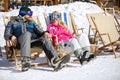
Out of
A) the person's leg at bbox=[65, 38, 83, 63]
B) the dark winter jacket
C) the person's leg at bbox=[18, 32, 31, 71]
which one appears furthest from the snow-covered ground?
the dark winter jacket

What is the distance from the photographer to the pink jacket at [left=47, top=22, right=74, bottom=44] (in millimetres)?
6715

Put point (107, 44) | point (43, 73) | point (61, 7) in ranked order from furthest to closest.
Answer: point (61, 7), point (107, 44), point (43, 73)

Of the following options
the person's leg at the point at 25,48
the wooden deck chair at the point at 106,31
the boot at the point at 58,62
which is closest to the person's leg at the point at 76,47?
the boot at the point at 58,62

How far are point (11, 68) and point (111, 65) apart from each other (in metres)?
1.75

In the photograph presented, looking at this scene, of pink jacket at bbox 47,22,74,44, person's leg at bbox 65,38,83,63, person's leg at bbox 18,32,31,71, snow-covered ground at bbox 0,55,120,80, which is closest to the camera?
snow-covered ground at bbox 0,55,120,80

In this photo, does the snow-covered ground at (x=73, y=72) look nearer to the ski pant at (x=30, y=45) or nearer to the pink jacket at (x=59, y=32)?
the ski pant at (x=30, y=45)

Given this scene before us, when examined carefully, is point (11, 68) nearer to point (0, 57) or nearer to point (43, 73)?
point (43, 73)

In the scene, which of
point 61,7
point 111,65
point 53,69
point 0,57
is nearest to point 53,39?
point 53,69

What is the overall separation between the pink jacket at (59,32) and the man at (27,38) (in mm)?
512

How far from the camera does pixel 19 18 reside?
6.29 metres

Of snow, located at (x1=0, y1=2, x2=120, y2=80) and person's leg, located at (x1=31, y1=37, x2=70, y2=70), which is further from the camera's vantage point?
person's leg, located at (x1=31, y1=37, x2=70, y2=70)

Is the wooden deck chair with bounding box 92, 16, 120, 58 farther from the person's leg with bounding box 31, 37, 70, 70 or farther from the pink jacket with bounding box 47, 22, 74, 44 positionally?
the person's leg with bounding box 31, 37, 70, 70

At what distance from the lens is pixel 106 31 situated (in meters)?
7.46

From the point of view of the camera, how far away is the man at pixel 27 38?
5871 mm
